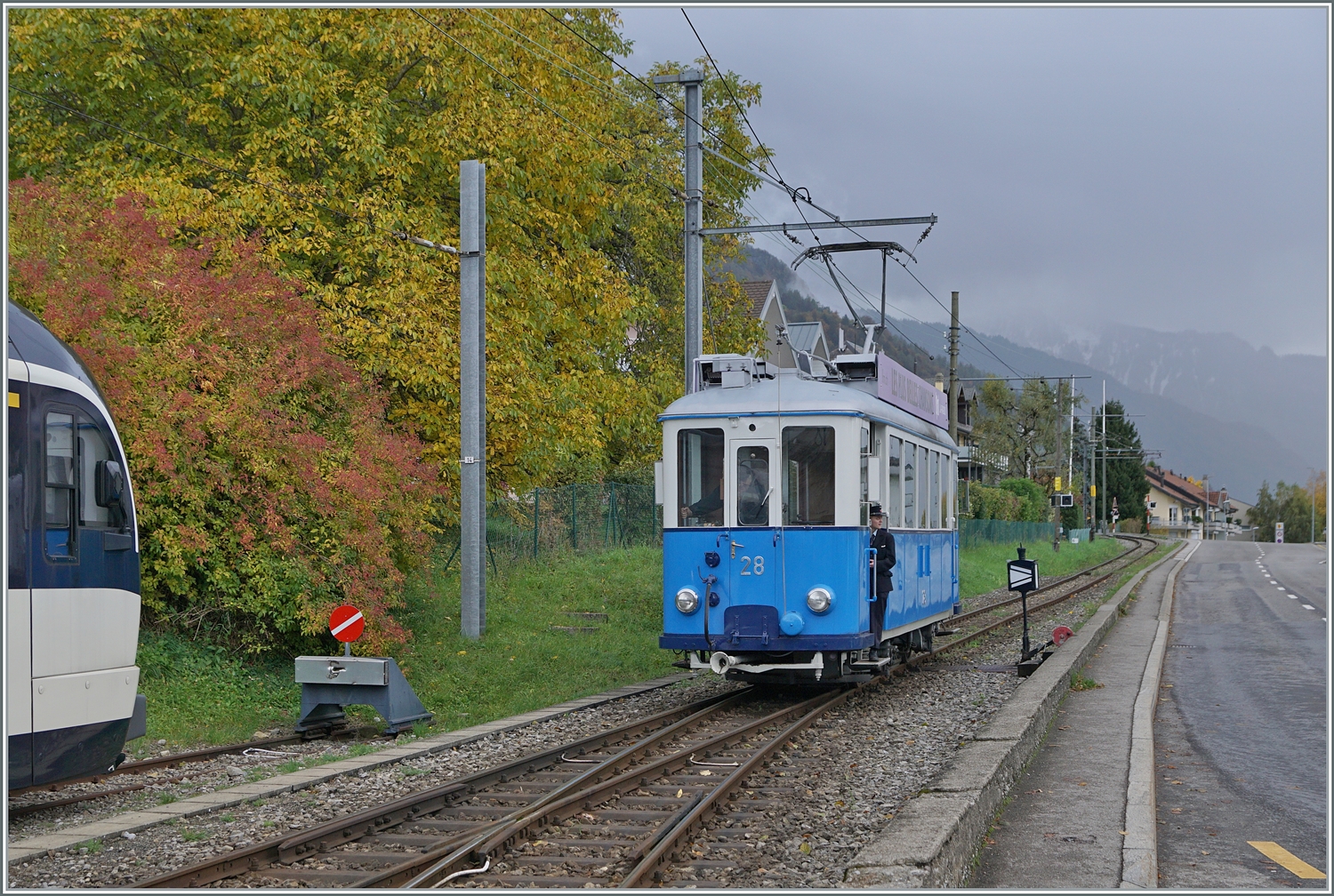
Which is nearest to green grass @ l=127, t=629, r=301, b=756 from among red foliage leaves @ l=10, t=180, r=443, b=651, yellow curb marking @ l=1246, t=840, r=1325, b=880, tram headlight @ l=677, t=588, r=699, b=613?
red foliage leaves @ l=10, t=180, r=443, b=651

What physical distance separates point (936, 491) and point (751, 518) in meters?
4.36

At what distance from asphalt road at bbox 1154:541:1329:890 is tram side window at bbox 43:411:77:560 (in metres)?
6.70

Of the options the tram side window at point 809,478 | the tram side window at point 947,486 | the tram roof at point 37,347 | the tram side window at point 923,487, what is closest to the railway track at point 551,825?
the tram side window at point 809,478

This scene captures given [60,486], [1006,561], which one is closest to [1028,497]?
[1006,561]

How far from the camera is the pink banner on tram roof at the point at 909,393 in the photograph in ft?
46.2

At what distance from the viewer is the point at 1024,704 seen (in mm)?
11086

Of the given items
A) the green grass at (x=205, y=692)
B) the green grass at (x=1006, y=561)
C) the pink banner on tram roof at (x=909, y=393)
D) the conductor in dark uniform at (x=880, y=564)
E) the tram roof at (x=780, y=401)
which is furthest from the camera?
the green grass at (x=1006, y=561)

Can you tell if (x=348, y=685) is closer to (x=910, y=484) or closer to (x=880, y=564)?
(x=880, y=564)

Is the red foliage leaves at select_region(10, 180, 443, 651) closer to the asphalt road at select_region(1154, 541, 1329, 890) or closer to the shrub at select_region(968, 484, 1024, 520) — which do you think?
the asphalt road at select_region(1154, 541, 1329, 890)

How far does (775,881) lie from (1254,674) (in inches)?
468

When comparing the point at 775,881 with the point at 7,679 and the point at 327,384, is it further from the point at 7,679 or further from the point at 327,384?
the point at 327,384

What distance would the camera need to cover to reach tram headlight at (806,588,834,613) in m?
12.0

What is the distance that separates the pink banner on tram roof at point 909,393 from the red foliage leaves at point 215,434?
5673mm

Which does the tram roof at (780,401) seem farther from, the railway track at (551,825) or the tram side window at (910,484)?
the railway track at (551,825)
